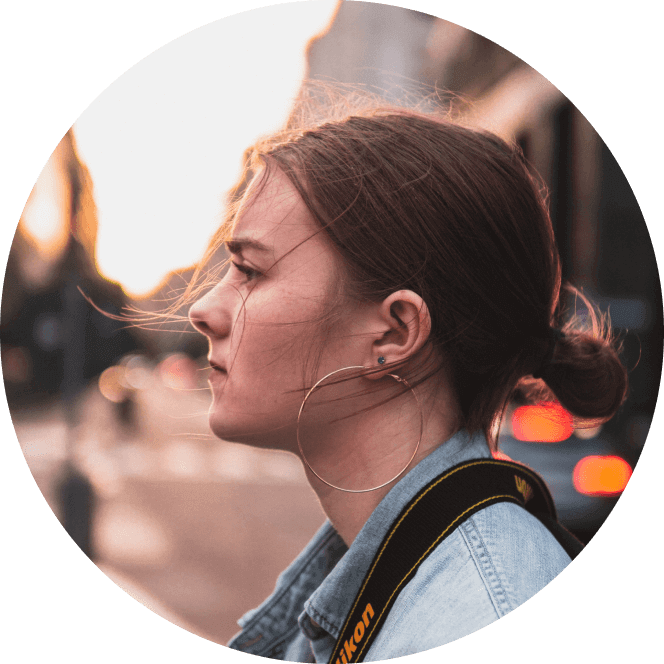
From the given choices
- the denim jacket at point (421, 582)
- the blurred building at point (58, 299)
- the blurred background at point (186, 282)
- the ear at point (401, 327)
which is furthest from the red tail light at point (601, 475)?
the blurred building at point (58, 299)

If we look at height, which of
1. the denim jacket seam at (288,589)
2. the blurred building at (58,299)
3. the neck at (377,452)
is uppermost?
the blurred building at (58,299)

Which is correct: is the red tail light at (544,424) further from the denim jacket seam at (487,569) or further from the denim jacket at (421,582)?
the denim jacket seam at (487,569)

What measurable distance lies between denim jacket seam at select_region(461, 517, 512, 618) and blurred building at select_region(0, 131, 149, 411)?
65 centimetres

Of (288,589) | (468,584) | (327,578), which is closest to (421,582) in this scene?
(468,584)

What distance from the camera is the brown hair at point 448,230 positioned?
0.90 meters

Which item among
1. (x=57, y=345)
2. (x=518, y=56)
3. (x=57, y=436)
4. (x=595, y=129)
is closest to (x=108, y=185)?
(x=57, y=345)

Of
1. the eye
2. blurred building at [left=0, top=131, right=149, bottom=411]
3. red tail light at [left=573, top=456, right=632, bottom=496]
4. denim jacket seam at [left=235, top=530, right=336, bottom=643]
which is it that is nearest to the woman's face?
the eye

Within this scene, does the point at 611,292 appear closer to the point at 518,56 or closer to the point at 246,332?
the point at 518,56

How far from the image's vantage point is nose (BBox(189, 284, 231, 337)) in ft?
3.07

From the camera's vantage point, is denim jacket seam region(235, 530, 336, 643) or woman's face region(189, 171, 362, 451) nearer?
woman's face region(189, 171, 362, 451)

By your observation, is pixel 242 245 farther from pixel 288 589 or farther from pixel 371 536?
pixel 288 589

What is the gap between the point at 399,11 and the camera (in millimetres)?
1063

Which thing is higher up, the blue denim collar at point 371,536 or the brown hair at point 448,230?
the brown hair at point 448,230

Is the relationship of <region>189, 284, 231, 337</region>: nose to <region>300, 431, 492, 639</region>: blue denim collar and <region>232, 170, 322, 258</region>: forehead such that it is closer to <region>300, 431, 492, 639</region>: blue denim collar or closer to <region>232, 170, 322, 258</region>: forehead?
<region>232, 170, 322, 258</region>: forehead
